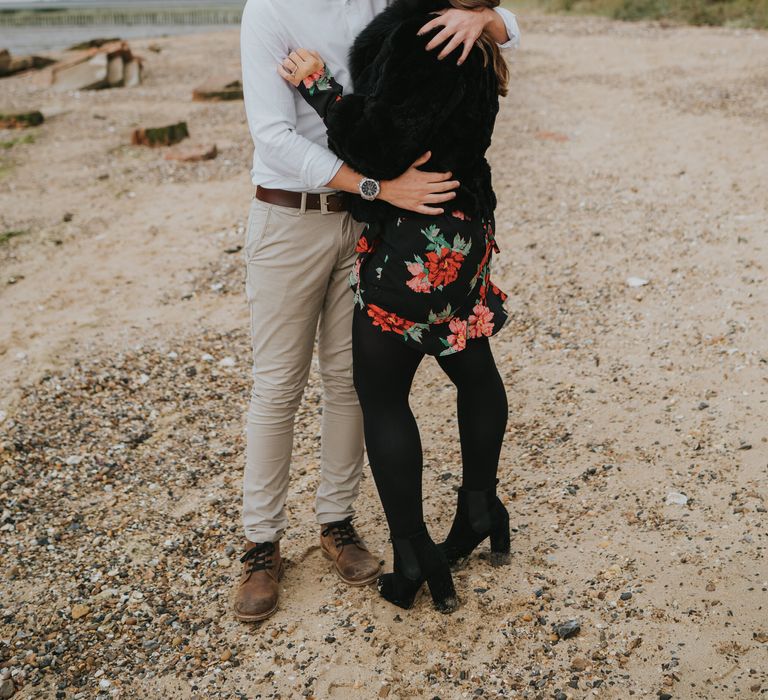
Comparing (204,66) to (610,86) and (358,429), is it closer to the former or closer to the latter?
(610,86)

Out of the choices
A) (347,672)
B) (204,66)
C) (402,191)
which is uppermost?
(402,191)

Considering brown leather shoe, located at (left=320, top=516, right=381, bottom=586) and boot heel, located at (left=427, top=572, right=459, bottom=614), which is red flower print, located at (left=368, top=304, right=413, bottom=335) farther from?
brown leather shoe, located at (left=320, top=516, right=381, bottom=586)

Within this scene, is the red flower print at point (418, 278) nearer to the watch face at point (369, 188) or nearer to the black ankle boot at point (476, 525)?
the watch face at point (369, 188)

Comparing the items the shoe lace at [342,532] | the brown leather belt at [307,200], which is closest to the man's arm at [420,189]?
the brown leather belt at [307,200]

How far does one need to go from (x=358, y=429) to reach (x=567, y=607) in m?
0.83

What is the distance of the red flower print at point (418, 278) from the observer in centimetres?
215

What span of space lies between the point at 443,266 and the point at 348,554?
1.13m

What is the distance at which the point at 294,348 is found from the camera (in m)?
2.52

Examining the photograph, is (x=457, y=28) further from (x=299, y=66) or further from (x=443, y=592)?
(x=443, y=592)

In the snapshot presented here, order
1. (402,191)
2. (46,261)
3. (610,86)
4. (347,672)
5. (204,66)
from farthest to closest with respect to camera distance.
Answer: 1. (204,66)
2. (610,86)
3. (46,261)
4. (347,672)
5. (402,191)

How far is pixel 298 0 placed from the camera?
2.16 m

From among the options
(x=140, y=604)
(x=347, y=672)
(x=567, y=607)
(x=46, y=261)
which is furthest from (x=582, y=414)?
(x=46, y=261)

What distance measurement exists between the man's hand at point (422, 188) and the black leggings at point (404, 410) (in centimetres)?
34

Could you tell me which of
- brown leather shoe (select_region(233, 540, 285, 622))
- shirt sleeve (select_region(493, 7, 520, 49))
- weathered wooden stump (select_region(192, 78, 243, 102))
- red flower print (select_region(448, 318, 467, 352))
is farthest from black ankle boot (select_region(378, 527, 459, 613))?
weathered wooden stump (select_region(192, 78, 243, 102))
